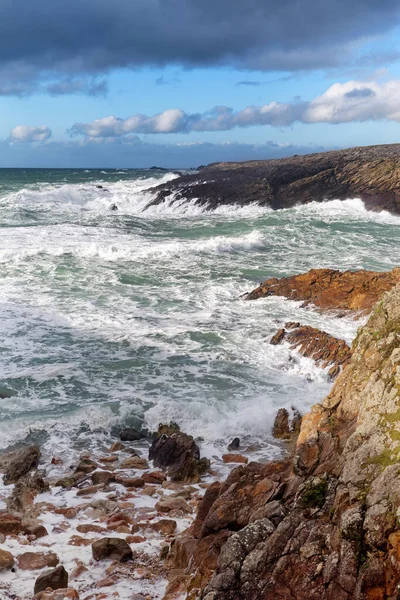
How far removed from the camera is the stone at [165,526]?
23.7 ft

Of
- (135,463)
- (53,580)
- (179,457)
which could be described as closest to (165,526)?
(53,580)

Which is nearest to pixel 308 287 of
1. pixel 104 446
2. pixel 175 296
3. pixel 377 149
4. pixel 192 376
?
pixel 175 296

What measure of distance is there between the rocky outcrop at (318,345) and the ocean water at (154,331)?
333mm

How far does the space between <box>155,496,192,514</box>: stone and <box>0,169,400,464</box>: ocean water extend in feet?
7.50

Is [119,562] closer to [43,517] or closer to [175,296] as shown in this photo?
[43,517]

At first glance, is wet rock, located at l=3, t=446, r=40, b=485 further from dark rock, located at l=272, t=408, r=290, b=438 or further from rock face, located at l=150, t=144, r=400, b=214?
rock face, located at l=150, t=144, r=400, b=214

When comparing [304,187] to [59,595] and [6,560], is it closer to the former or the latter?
[6,560]

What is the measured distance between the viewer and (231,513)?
590cm

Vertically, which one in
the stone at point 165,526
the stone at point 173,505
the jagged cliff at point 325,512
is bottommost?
the stone at point 173,505

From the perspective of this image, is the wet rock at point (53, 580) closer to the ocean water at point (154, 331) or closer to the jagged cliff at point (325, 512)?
the jagged cliff at point (325, 512)

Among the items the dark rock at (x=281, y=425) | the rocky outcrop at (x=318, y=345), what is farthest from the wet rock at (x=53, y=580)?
the rocky outcrop at (x=318, y=345)

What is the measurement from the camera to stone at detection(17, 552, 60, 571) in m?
6.27

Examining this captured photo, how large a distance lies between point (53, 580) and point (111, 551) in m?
0.82

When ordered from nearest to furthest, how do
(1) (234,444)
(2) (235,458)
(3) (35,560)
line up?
(3) (35,560) → (2) (235,458) → (1) (234,444)
